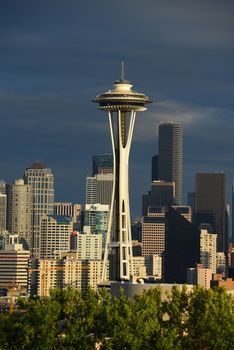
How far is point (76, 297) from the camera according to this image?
89.5 m

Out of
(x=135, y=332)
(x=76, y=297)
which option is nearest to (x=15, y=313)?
(x=76, y=297)

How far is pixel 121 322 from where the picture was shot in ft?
277

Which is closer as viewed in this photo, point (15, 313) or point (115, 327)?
point (115, 327)

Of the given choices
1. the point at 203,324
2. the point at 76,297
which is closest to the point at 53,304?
the point at 76,297

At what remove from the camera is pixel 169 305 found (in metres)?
88.4

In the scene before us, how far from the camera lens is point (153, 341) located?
275ft

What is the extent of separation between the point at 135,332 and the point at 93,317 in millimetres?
3266

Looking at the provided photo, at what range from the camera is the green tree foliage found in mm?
84125

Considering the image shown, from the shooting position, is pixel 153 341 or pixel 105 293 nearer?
pixel 153 341

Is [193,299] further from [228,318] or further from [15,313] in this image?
[15,313]

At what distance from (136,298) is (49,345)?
7.53 meters

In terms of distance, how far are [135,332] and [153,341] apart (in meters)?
0.93

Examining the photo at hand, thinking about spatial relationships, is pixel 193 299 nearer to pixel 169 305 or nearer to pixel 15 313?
pixel 169 305

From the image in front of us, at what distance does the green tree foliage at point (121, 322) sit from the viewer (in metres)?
84.1
